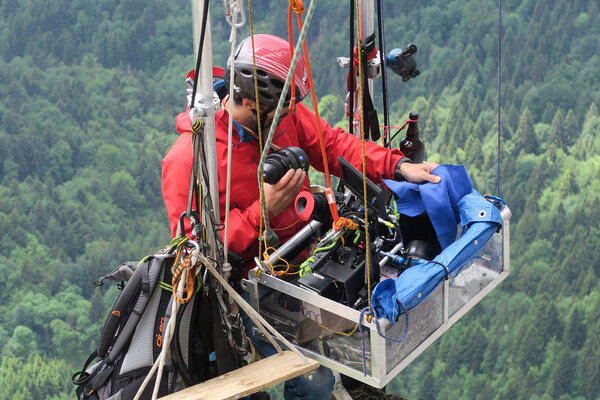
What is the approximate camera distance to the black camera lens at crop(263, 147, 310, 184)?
12.4 ft

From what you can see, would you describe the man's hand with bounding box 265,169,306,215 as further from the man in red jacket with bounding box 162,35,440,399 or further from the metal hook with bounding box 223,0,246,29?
the metal hook with bounding box 223,0,246,29

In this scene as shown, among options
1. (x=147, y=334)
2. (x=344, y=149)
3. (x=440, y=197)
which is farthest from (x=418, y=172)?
(x=147, y=334)

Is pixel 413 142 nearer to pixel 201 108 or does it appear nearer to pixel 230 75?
pixel 230 75

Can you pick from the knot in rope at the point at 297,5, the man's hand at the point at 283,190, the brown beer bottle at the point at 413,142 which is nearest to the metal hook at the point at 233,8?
the knot in rope at the point at 297,5

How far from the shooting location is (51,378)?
39.8 meters

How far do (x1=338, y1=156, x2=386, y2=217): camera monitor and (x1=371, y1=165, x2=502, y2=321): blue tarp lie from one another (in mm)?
234

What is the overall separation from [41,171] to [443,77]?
75.1 ft

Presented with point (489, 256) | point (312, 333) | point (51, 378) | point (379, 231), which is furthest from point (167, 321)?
point (51, 378)

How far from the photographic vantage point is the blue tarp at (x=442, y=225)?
3.43 meters

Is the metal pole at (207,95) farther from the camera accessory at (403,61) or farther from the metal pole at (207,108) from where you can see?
the camera accessory at (403,61)

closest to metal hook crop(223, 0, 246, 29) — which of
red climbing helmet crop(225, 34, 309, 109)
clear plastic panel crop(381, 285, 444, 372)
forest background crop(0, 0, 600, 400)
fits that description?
red climbing helmet crop(225, 34, 309, 109)

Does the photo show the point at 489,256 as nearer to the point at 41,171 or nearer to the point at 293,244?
the point at 293,244

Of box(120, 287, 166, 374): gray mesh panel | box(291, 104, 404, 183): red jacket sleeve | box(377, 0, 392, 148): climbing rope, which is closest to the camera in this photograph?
box(120, 287, 166, 374): gray mesh panel

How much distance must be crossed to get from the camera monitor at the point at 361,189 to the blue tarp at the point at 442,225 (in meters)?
0.23
